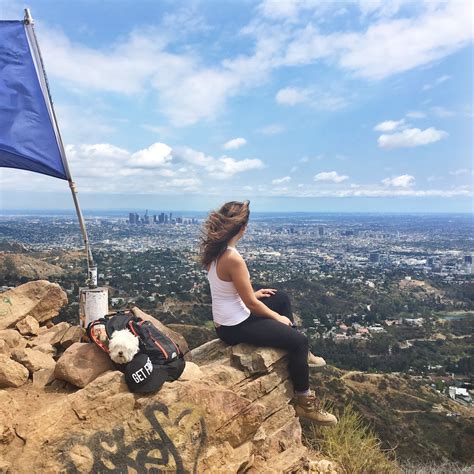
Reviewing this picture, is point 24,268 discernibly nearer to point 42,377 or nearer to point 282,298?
point 42,377

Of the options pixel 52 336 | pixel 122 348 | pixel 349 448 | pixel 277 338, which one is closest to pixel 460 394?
pixel 349 448

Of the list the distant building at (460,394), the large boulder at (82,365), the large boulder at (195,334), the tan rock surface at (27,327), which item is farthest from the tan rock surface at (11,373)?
the distant building at (460,394)

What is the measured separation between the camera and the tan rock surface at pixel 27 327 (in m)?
5.25

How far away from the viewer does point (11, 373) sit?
3.63m

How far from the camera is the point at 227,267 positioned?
13.3 feet

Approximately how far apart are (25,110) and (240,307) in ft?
10.7

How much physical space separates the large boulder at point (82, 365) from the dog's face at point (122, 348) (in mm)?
243

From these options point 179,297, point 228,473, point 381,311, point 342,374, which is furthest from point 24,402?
point 381,311

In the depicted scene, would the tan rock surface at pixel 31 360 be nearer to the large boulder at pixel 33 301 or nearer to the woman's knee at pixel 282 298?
the large boulder at pixel 33 301

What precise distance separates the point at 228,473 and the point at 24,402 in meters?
1.71

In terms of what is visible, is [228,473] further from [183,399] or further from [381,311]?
[381,311]

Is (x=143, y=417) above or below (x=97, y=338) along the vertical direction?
below

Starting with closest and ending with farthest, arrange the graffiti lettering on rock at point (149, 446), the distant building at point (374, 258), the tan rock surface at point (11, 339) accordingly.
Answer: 1. the graffiti lettering on rock at point (149, 446)
2. the tan rock surface at point (11, 339)
3. the distant building at point (374, 258)

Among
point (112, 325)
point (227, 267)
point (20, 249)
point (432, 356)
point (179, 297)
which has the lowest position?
point (432, 356)
